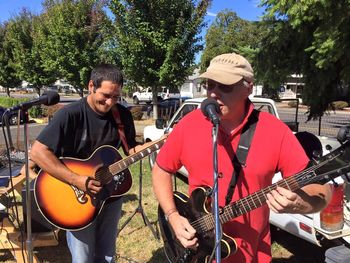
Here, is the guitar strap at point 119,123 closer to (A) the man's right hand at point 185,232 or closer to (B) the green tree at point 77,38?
(A) the man's right hand at point 185,232

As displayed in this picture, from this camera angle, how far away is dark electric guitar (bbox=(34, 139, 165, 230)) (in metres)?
3.35

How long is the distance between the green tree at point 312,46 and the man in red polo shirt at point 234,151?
4.46m

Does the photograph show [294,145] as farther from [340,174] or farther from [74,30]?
[74,30]

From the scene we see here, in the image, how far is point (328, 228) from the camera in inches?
147

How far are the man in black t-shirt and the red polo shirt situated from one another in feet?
3.66

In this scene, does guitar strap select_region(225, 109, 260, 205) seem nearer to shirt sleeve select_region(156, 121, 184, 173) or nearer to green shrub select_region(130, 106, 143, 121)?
shirt sleeve select_region(156, 121, 184, 173)

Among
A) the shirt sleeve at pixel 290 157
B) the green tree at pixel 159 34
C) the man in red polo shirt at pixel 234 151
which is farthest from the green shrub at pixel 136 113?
the shirt sleeve at pixel 290 157

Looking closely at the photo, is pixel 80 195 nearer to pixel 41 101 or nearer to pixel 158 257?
pixel 41 101

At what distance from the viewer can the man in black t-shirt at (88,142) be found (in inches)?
122

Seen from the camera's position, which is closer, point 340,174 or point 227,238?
point 340,174

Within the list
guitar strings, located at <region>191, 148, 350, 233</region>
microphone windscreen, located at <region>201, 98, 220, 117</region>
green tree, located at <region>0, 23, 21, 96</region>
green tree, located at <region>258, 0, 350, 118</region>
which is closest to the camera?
guitar strings, located at <region>191, 148, 350, 233</region>

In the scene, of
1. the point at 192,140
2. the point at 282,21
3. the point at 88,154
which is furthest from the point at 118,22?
the point at 192,140

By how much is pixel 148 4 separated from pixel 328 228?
13.2 metres

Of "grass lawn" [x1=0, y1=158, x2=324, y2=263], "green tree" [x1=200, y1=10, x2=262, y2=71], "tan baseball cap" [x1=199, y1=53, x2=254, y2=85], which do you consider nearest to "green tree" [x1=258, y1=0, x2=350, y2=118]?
"grass lawn" [x1=0, y1=158, x2=324, y2=263]
